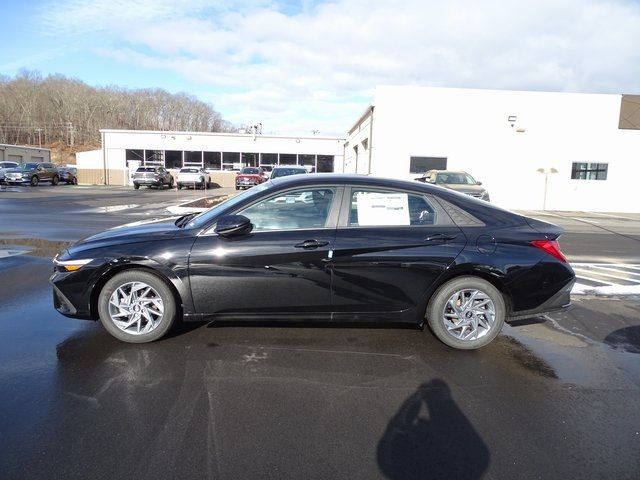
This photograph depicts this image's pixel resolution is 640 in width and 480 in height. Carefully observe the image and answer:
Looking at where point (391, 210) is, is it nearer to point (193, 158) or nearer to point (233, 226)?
point (233, 226)

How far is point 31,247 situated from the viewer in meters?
8.98

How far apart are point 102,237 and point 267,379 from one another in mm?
2111

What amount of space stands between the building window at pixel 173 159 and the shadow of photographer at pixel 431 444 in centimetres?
4656

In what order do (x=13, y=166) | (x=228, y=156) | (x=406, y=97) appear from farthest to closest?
(x=228, y=156)
(x=13, y=166)
(x=406, y=97)

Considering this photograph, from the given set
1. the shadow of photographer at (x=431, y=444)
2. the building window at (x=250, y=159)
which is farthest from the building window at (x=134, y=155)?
the shadow of photographer at (x=431, y=444)

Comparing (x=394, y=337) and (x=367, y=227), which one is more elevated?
(x=367, y=227)

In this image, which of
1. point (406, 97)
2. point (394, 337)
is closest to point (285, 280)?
point (394, 337)

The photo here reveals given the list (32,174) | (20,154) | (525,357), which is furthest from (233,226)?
(20,154)

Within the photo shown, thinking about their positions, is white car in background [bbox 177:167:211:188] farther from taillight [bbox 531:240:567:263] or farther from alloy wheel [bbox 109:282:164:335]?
taillight [bbox 531:240:567:263]

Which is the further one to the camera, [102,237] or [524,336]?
[524,336]

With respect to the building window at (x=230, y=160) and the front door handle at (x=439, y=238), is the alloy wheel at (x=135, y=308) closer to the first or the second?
the front door handle at (x=439, y=238)

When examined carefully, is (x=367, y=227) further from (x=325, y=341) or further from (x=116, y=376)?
(x=116, y=376)

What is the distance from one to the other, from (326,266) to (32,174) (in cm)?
3914

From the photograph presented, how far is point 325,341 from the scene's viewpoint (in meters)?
4.47
